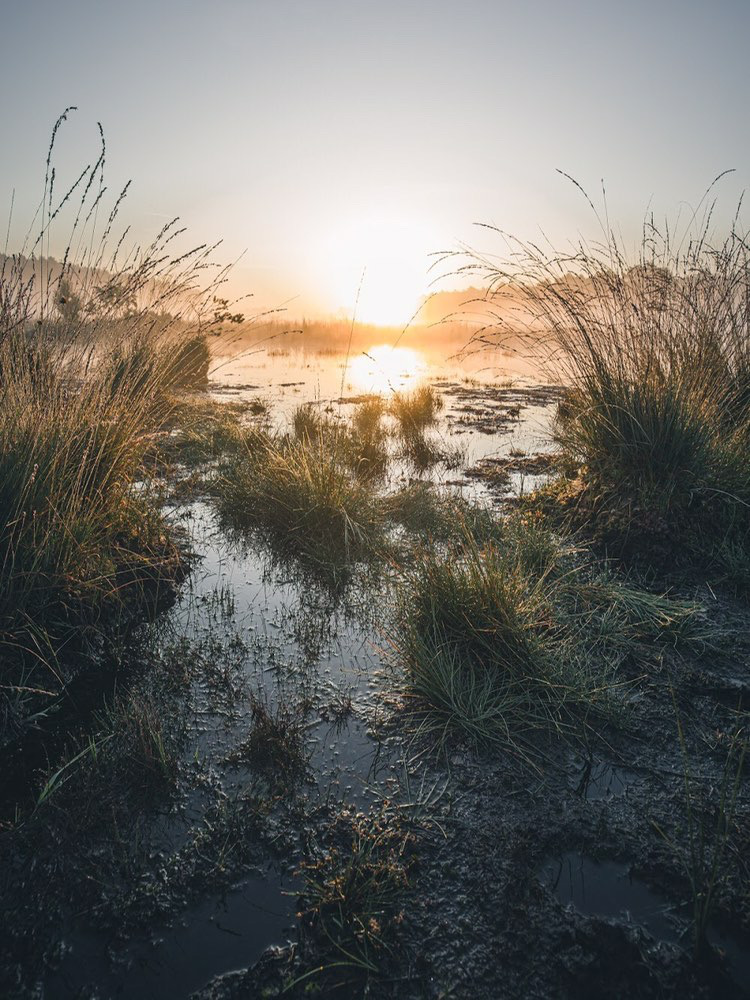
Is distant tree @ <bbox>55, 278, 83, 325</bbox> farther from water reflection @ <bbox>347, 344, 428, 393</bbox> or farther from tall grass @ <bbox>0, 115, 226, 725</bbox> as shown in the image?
water reflection @ <bbox>347, 344, 428, 393</bbox>

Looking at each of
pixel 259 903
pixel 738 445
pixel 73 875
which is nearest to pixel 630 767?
pixel 259 903

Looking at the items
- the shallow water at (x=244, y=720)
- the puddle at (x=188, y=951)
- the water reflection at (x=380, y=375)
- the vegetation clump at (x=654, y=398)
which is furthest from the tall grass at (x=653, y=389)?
the water reflection at (x=380, y=375)

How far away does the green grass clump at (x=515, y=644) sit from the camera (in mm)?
2391

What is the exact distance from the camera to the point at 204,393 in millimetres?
13406

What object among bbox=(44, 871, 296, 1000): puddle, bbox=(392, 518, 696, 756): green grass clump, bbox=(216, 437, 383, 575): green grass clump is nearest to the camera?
bbox=(44, 871, 296, 1000): puddle

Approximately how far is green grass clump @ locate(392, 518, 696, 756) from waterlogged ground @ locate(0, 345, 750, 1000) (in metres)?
0.13

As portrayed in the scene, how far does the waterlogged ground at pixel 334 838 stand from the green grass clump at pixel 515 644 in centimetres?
13

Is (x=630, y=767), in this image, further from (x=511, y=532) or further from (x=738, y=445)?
(x=738, y=445)

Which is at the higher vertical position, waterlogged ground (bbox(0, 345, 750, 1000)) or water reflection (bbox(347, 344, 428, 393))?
water reflection (bbox(347, 344, 428, 393))

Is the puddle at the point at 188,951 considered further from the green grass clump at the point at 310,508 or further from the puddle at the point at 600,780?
the green grass clump at the point at 310,508

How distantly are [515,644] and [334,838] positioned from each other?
47.7 inches

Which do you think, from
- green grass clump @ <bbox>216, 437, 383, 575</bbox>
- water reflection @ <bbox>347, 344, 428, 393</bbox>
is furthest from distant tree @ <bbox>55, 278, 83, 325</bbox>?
water reflection @ <bbox>347, 344, 428, 393</bbox>

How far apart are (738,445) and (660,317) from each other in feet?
3.80

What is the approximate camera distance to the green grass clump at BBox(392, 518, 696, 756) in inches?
94.1
